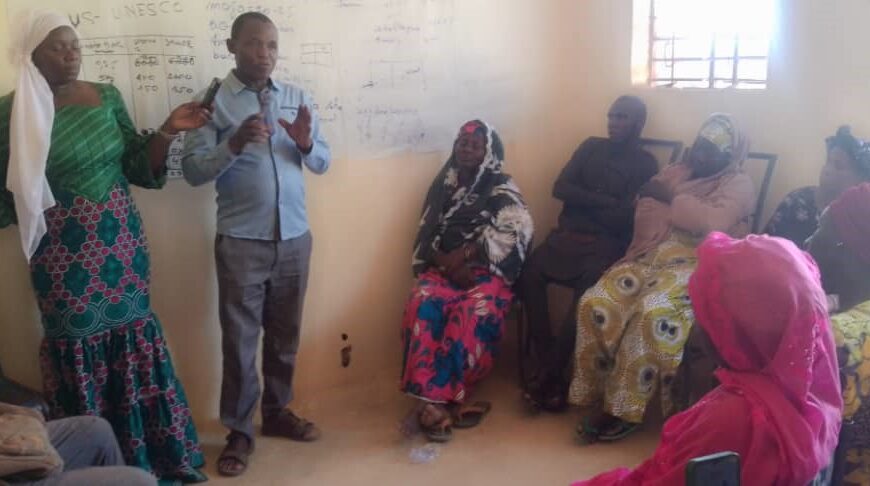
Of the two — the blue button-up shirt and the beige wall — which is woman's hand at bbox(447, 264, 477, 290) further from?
the blue button-up shirt

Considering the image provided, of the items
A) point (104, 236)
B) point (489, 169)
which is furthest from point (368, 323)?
point (104, 236)

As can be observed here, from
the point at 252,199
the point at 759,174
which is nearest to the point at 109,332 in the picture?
the point at 252,199

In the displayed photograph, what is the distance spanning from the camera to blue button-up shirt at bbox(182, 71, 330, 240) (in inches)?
104

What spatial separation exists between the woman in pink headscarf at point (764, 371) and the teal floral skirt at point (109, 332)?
5.59 ft

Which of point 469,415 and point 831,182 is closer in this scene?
point 831,182

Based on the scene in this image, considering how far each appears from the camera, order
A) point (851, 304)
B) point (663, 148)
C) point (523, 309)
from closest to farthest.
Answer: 1. point (851, 304)
2. point (523, 309)
3. point (663, 148)

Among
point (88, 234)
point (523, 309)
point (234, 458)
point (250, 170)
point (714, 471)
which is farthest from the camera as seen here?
point (523, 309)

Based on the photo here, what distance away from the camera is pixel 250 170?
2.64 meters

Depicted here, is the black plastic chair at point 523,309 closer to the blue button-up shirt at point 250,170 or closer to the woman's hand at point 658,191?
the woman's hand at point 658,191

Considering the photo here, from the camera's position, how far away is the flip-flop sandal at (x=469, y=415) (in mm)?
3035

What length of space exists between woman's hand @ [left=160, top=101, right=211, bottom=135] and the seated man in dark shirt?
57.8 inches

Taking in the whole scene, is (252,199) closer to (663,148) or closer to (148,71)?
(148,71)

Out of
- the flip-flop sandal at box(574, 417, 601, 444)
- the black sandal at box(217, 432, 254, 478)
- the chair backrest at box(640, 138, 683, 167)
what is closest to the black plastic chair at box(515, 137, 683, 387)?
the chair backrest at box(640, 138, 683, 167)

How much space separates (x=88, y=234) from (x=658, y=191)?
6.96ft
